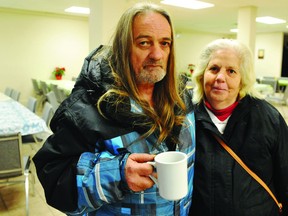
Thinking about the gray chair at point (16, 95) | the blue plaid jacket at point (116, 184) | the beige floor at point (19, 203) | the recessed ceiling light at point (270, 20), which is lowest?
the beige floor at point (19, 203)

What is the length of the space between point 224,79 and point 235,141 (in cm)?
27

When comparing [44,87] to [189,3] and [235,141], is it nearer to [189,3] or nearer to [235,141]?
[189,3]

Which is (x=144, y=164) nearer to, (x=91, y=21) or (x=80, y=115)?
(x=80, y=115)

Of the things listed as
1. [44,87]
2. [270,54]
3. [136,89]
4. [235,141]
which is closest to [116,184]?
[136,89]

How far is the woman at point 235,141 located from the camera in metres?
1.16

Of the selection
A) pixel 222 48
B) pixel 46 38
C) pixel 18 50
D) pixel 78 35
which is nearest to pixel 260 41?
pixel 78 35

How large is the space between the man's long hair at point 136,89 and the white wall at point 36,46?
27.5 feet

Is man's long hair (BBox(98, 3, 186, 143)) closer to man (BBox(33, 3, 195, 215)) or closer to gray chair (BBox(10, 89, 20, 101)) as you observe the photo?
man (BBox(33, 3, 195, 215))

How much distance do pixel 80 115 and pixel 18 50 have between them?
8577 mm

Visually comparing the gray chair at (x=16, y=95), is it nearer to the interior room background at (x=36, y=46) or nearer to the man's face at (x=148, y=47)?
the interior room background at (x=36, y=46)

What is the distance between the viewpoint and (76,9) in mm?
7816

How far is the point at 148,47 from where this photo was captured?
100 cm

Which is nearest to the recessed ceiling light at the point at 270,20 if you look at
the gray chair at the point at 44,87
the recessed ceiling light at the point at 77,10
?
the recessed ceiling light at the point at 77,10

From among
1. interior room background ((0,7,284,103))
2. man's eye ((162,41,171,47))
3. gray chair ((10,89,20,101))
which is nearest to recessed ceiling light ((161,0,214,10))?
interior room background ((0,7,284,103))
